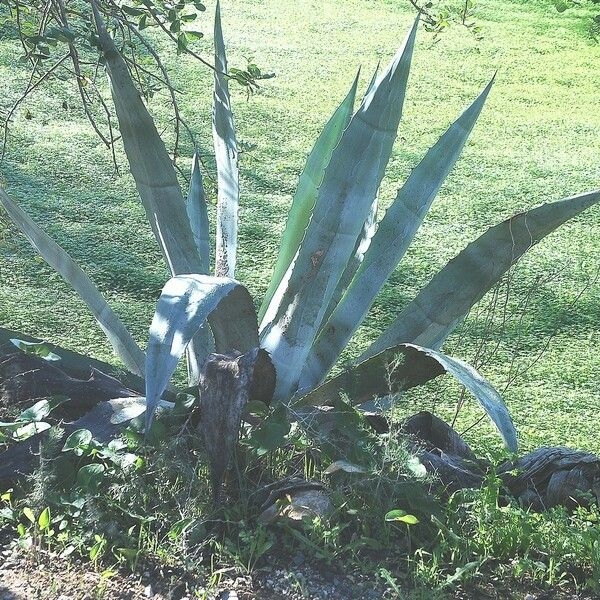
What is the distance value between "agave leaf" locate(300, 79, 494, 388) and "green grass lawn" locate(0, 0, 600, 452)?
37 cm

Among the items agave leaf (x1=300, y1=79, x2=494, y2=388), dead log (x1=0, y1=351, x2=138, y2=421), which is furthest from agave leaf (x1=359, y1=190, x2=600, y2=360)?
dead log (x1=0, y1=351, x2=138, y2=421)

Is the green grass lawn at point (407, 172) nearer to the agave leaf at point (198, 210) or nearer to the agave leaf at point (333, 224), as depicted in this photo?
the agave leaf at point (333, 224)

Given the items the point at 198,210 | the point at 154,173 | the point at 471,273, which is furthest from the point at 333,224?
the point at 198,210

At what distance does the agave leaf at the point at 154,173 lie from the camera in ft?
9.52

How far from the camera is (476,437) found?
11.9 feet

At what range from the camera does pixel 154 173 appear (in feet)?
9.91

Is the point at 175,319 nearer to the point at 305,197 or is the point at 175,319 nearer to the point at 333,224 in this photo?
the point at 333,224

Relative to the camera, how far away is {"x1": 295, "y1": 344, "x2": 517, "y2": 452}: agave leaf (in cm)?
230

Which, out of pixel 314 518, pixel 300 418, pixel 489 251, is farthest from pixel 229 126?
pixel 314 518

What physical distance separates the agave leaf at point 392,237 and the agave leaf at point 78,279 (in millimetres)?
562

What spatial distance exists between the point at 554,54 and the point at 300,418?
7.24m

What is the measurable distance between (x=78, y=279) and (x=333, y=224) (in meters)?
0.77

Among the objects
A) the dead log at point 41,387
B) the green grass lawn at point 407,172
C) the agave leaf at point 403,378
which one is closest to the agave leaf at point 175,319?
the agave leaf at point 403,378

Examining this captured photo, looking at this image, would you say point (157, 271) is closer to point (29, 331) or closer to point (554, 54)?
point (29, 331)
